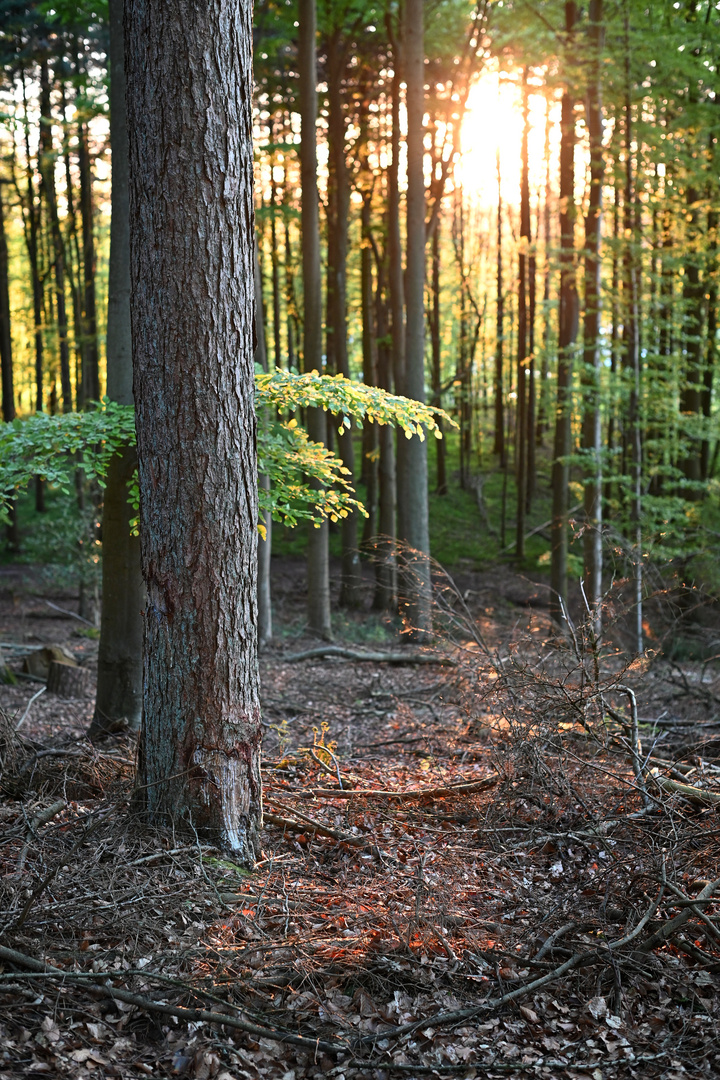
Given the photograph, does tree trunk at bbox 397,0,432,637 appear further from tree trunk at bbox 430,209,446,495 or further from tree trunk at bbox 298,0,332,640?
tree trunk at bbox 430,209,446,495

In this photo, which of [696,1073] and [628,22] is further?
[628,22]

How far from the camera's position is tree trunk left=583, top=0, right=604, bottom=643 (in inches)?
456

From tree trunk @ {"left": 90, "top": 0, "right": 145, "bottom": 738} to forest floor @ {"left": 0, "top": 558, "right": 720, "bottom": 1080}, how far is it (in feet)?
2.22

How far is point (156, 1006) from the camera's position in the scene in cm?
295

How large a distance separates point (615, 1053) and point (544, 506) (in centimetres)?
2444

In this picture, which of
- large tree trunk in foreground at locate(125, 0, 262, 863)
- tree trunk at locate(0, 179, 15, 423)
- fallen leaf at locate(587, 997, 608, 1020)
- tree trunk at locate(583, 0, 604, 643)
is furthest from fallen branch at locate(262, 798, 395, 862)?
tree trunk at locate(0, 179, 15, 423)

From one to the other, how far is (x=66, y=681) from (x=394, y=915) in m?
6.46

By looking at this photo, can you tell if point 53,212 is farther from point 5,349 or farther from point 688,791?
point 688,791

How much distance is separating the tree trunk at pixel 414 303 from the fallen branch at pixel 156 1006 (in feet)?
27.4

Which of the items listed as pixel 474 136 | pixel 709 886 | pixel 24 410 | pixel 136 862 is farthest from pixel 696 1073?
pixel 24 410

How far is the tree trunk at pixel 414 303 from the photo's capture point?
11.3 meters

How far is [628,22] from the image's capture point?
12.0 m

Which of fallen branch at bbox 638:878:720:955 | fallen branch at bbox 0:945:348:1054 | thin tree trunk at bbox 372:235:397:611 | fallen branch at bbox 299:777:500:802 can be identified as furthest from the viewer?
thin tree trunk at bbox 372:235:397:611

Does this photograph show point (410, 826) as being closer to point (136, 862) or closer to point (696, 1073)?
point (136, 862)
